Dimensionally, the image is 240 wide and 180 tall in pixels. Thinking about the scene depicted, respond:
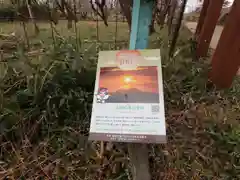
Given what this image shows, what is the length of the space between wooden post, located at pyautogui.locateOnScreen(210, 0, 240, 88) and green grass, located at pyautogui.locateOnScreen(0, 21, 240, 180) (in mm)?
211

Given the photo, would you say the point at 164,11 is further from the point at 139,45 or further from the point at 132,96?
the point at 132,96

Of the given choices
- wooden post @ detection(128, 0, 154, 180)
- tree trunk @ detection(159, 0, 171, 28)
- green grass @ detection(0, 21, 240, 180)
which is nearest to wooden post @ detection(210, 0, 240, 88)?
green grass @ detection(0, 21, 240, 180)

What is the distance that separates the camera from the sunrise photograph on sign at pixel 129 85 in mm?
1005

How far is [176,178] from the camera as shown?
46.4 inches

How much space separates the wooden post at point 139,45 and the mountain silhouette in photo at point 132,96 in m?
0.26

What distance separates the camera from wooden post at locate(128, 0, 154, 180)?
3.63 feet

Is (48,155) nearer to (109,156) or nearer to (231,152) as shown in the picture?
(109,156)

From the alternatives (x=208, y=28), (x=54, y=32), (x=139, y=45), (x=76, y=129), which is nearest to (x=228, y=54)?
(x=208, y=28)

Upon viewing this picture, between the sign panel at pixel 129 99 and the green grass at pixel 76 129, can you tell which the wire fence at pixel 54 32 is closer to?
the green grass at pixel 76 129

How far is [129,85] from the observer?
103 centimetres

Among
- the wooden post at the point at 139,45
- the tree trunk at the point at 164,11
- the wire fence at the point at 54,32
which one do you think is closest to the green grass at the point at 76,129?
the wooden post at the point at 139,45

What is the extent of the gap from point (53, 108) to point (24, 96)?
18cm

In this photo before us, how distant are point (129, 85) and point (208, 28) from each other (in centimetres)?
154

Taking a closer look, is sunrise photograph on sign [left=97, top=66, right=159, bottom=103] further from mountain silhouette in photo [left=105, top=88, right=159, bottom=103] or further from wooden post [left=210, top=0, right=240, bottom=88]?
wooden post [left=210, top=0, right=240, bottom=88]
